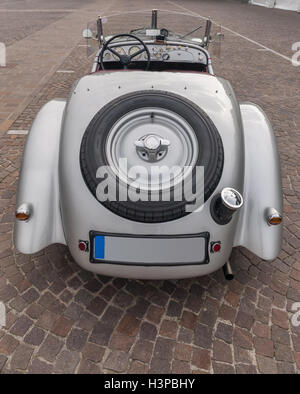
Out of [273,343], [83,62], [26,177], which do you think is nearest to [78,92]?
[26,177]

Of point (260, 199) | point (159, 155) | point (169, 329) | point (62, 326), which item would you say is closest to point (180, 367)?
point (169, 329)

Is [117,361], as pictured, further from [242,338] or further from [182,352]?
[242,338]

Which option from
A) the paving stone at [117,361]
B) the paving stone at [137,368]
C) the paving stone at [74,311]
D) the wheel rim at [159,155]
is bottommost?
the paving stone at [137,368]

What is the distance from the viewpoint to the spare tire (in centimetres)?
187

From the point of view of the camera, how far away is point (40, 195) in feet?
6.97

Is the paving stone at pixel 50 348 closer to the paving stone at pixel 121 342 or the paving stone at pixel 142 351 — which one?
the paving stone at pixel 121 342

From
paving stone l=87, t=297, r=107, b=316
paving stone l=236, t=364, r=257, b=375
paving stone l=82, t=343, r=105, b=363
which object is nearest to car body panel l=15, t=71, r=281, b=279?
paving stone l=87, t=297, r=107, b=316

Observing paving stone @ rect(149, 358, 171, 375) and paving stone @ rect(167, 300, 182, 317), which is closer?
paving stone @ rect(149, 358, 171, 375)

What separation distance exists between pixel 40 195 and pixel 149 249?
3.06 ft

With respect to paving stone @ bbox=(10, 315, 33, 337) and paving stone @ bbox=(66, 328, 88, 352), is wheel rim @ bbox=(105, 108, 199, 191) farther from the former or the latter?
paving stone @ bbox=(10, 315, 33, 337)

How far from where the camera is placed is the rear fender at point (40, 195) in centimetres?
208

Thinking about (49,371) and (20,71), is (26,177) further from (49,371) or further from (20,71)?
(20,71)

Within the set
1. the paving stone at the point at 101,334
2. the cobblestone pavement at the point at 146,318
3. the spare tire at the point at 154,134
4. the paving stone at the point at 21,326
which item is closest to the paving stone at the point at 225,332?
the cobblestone pavement at the point at 146,318

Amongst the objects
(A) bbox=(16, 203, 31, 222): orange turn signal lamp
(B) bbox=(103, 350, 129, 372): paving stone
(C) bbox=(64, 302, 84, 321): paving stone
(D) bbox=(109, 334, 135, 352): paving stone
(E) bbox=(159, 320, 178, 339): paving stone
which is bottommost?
(B) bbox=(103, 350, 129, 372): paving stone
